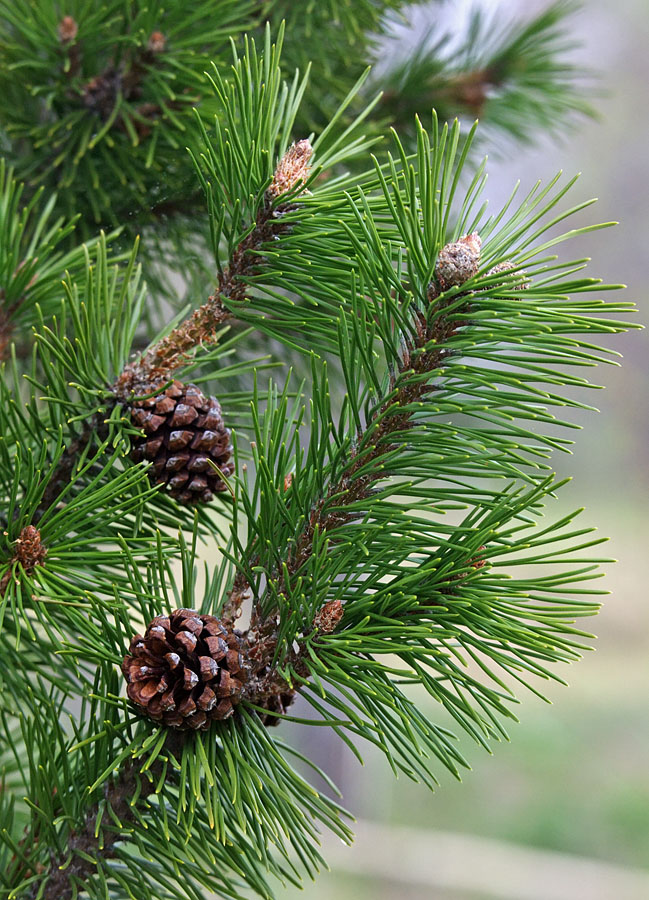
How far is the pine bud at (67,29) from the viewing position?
0.34 metres

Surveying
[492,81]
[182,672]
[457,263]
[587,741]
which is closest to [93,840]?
[182,672]

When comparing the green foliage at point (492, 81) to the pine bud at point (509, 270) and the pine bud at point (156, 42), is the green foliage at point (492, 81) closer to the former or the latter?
the pine bud at point (156, 42)

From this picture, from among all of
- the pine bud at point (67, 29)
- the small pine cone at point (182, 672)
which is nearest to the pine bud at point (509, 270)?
the small pine cone at point (182, 672)

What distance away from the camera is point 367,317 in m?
0.21

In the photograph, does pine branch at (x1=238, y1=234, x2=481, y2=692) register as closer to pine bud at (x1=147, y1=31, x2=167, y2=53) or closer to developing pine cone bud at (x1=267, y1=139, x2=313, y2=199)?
developing pine cone bud at (x1=267, y1=139, x2=313, y2=199)

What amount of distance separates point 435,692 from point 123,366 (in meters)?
0.14

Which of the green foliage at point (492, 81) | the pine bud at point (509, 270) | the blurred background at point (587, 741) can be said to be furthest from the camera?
the blurred background at point (587, 741)

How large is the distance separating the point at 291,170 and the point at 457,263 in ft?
0.23

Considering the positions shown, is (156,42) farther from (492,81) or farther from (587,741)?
(587,741)

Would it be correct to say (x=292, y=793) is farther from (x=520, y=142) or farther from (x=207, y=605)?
(x=520, y=142)

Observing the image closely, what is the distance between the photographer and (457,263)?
0.64 ft

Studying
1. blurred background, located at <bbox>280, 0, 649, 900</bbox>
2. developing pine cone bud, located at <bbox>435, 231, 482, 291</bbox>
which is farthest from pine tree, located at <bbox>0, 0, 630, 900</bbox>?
blurred background, located at <bbox>280, 0, 649, 900</bbox>

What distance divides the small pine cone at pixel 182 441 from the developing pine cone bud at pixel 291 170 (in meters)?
0.07

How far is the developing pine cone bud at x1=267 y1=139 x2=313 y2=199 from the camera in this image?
23 centimetres
